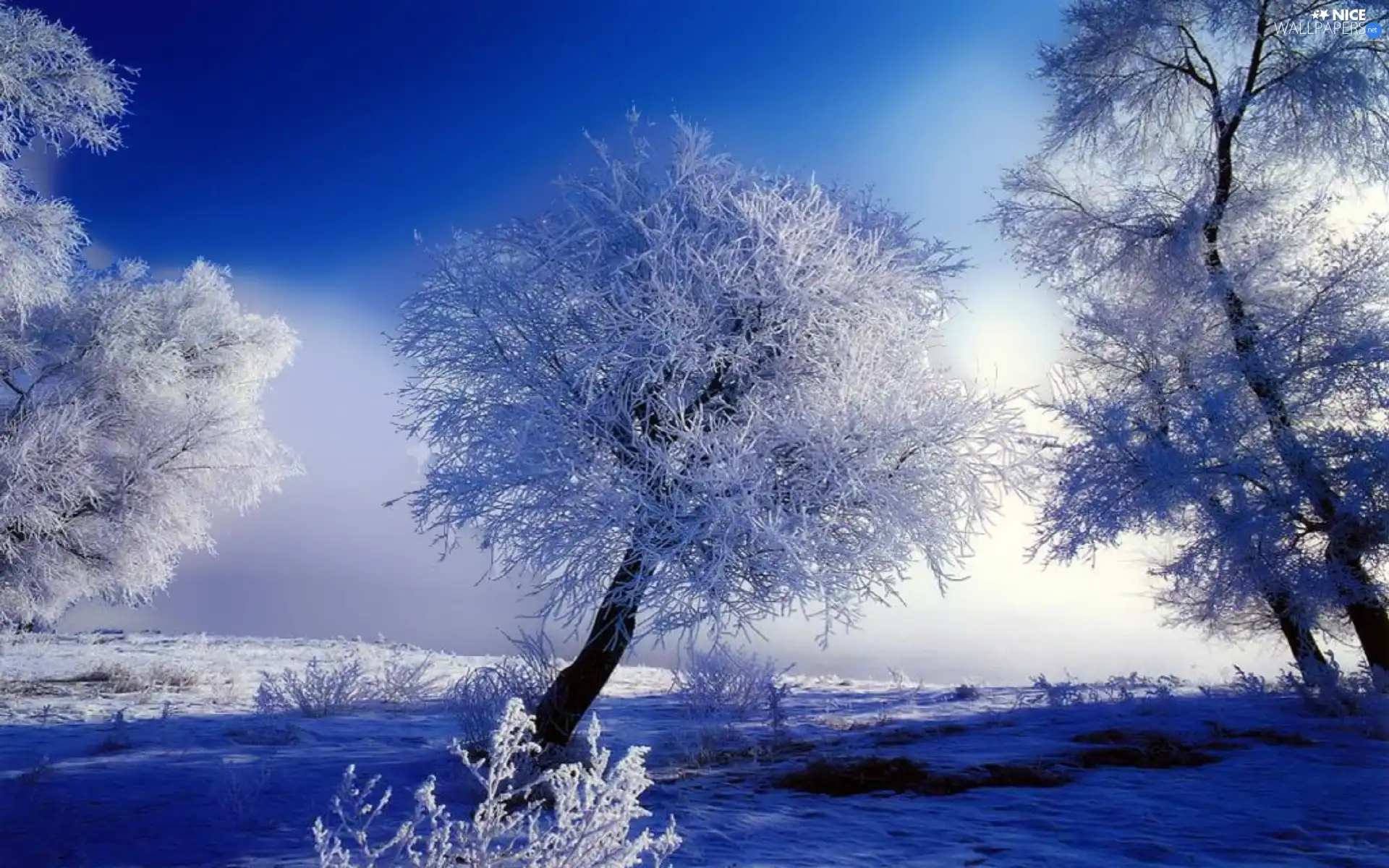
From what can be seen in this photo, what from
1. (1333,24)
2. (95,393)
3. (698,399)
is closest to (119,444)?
(95,393)

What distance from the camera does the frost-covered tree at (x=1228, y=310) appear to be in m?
9.49

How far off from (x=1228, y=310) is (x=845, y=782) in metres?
7.38

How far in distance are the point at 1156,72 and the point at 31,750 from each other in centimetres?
1434

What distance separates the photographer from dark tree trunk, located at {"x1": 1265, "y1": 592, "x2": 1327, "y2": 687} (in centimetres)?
937

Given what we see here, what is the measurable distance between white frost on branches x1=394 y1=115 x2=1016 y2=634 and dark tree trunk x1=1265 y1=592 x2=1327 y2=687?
488cm

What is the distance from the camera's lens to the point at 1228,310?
10.4m

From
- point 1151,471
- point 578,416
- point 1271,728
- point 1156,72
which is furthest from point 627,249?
point 1156,72

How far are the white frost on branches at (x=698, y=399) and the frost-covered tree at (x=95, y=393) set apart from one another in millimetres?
8562

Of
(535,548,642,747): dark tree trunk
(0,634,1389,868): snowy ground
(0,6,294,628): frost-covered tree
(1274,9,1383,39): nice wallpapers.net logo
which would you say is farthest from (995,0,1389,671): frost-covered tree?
(0,6,294,628): frost-covered tree

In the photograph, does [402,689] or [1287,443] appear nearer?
[1287,443]

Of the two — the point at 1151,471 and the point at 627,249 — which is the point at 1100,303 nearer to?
the point at 1151,471

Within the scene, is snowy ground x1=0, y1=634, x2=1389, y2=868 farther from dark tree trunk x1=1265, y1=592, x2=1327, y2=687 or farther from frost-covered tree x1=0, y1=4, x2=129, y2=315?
→ frost-covered tree x1=0, y1=4, x2=129, y2=315

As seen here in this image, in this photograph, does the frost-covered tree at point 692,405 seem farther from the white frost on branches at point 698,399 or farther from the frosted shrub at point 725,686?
the frosted shrub at point 725,686

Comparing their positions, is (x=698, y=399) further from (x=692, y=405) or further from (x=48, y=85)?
Result: (x=48, y=85)
